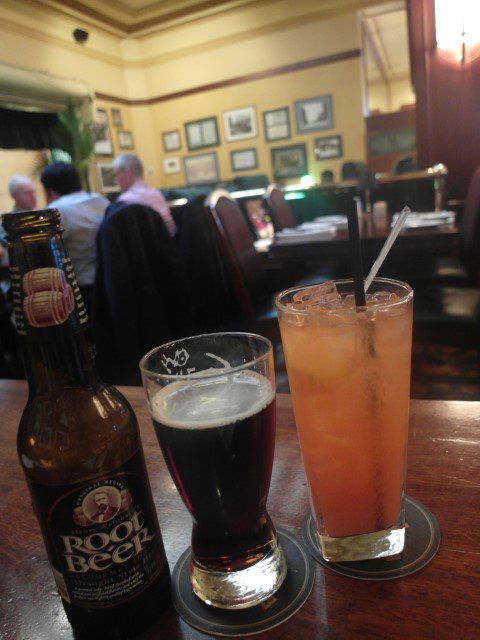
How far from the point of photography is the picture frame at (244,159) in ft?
29.5

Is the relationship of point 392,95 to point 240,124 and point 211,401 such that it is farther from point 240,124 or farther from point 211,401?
point 211,401

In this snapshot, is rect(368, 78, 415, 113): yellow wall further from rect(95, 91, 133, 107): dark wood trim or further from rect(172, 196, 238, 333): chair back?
rect(172, 196, 238, 333): chair back

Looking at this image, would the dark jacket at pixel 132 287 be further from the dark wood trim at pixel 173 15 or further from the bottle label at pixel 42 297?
the dark wood trim at pixel 173 15

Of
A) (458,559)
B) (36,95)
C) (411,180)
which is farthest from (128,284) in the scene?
(36,95)

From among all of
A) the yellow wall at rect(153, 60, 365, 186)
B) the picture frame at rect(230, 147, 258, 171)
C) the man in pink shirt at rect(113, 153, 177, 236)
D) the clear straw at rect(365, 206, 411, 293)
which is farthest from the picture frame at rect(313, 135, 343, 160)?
the clear straw at rect(365, 206, 411, 293)

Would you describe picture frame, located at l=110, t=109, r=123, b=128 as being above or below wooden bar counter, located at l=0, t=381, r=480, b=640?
above

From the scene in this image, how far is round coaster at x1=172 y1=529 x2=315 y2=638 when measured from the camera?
460 mm

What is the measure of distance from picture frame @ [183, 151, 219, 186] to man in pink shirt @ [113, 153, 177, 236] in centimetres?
527

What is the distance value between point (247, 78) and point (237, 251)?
25.0ft

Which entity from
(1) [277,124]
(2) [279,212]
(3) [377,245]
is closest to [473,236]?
(3) [377,245]

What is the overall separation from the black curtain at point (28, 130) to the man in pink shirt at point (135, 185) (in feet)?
13.0

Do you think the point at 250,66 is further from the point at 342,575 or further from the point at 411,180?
the point at 342,575

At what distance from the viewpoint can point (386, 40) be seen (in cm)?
953

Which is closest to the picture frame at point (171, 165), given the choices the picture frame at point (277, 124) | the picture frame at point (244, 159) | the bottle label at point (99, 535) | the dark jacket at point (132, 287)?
the picture frame at point (244, 159)
